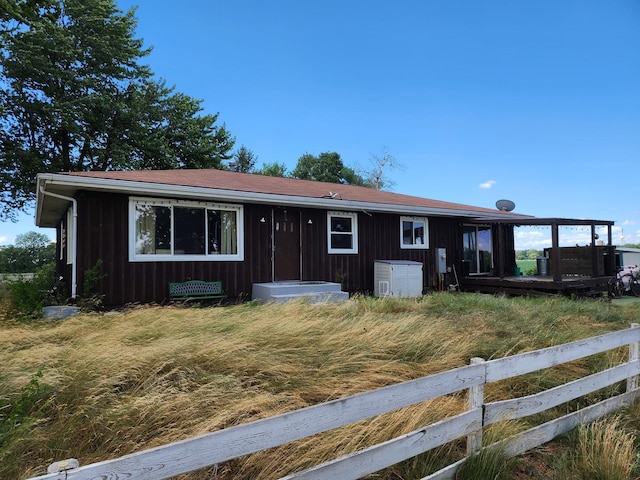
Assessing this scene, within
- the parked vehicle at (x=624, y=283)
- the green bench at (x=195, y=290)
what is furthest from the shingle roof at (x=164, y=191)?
the parked vehicle at (x=624, y=283)

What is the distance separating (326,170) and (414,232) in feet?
88.7

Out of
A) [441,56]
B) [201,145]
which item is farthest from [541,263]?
[201,145]

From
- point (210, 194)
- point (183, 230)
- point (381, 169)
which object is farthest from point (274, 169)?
point (210, 194)

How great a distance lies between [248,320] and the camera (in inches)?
209

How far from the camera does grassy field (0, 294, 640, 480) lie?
2502mm

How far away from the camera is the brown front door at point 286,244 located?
10438 mm

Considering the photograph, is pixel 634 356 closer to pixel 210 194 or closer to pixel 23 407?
pixel 23 407

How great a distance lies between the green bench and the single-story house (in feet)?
0.63

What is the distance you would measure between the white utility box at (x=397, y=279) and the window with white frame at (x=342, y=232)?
1.00 m

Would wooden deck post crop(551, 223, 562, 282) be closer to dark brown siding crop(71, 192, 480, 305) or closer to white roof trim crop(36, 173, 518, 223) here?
dark brown siding crop(71, 192, 480, 305)

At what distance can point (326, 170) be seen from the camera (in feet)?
128

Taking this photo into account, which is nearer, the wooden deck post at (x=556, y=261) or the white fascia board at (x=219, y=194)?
the white fascia board at (x=219, y=194)

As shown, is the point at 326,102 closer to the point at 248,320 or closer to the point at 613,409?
the point at 248,320

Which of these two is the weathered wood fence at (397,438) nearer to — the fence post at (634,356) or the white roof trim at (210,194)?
the fence post at (634,356)
